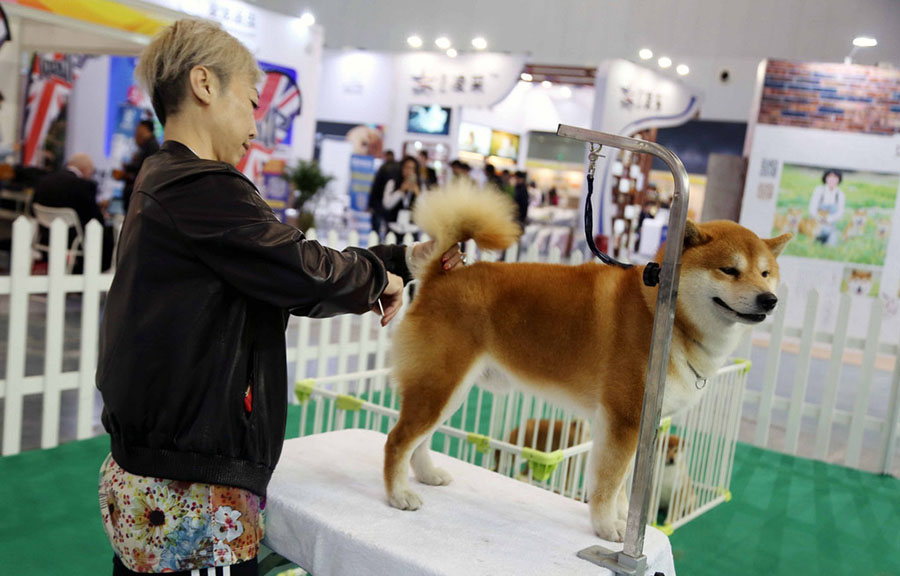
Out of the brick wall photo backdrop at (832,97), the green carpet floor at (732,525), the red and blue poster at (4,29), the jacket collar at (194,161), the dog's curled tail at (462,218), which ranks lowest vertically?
the green carpet floor at (732,525)

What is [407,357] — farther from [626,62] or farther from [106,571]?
[626,62]

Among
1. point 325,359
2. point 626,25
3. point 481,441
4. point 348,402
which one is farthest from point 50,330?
point 626,25

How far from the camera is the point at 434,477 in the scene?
6.91ft

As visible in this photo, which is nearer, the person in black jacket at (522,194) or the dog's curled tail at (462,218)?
the dog's curled tail at (462,218)

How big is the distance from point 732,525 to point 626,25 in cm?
895

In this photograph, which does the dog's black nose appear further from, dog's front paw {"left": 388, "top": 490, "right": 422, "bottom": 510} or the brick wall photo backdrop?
the brick wall photo backdrop

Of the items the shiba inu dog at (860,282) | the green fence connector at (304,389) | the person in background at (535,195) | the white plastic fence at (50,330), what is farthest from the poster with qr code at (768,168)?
the green fence connector at (304,389)

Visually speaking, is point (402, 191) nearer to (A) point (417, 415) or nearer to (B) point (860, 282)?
(B) point (860, 282)

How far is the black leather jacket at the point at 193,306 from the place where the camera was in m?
1.28

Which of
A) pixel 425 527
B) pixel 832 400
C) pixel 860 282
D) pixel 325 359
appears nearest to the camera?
pixel 425 527

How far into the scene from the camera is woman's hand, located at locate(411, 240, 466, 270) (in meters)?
2.07

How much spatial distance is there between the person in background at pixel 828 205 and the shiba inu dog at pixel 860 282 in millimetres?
499

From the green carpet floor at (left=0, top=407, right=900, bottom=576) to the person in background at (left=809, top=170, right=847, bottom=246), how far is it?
5949 mm

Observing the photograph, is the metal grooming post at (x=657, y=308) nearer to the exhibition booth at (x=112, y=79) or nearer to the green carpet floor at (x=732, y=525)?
the green carpet floor at (x=732, y=525)
